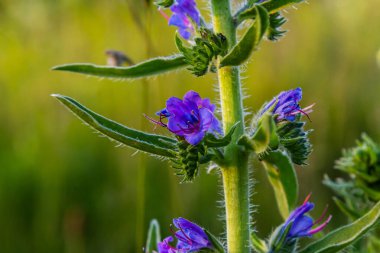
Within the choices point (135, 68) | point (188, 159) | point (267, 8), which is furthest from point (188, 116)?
point (267, 8)

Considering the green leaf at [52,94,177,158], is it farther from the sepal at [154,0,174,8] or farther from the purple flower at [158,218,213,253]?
the sepal at [154,0,174,8]

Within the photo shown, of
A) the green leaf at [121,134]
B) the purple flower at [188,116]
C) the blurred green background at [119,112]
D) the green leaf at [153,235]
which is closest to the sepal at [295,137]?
A: the purple flower at [188,116]

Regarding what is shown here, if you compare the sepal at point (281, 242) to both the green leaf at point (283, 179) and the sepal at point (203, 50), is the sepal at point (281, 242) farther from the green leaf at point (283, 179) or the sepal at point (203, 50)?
the sepal at point (203, 50)

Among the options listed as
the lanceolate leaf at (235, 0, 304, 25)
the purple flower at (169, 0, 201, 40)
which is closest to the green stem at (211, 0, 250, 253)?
the lanceolate leaf at (235, 0, 304, 25)

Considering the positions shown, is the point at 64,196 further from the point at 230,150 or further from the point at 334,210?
the point at 230,150

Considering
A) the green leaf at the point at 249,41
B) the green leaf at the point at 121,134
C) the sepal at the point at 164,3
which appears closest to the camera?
the green leaf at the point at 249,41

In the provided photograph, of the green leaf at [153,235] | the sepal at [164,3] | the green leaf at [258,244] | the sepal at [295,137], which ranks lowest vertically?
the green leaf at [258,244]

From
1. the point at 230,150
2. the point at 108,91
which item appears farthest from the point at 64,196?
the point at 230,150
